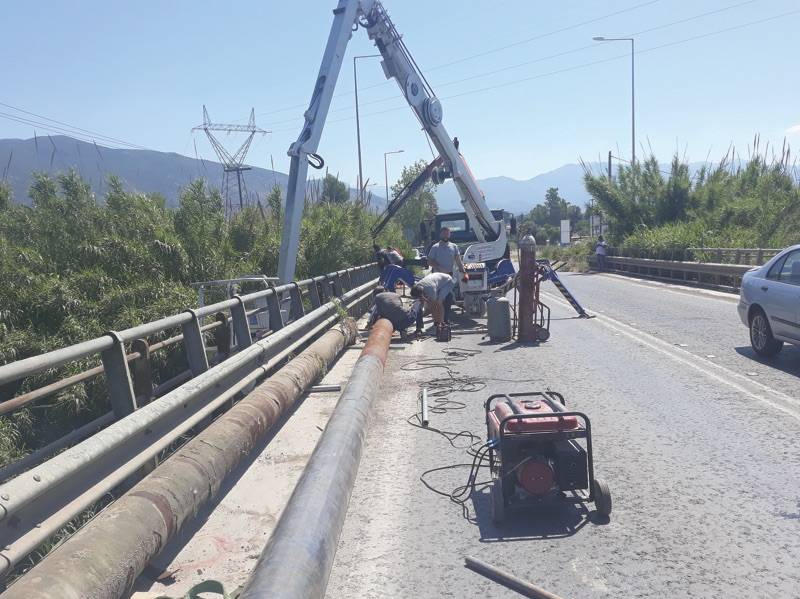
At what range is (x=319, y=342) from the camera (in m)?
10.1

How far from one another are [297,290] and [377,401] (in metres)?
2.65

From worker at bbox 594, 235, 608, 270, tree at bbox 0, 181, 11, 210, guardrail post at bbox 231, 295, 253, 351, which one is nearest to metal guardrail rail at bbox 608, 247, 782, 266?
worker at bbox 594, 235, 608, 270

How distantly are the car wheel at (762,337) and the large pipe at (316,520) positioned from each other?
6097 mm

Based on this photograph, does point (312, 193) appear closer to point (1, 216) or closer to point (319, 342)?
point (1, 216)

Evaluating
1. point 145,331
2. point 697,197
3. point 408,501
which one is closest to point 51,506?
point 145,331

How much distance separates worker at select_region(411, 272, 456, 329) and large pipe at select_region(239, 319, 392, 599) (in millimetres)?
6442

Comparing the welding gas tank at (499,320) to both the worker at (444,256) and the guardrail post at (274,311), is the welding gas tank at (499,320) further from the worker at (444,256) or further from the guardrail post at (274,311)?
the guardrail post at (274,311)

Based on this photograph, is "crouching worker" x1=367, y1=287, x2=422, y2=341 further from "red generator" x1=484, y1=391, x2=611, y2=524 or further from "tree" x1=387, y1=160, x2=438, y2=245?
"tree" x1=387, y1=160, x2=438, y2=245

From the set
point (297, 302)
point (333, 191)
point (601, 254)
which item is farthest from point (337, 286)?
point (601, 254)

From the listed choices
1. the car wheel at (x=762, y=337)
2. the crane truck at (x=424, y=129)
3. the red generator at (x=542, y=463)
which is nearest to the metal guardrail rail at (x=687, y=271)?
the crane truck at (x=424, y=129)

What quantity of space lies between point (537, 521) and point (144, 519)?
2513 mm

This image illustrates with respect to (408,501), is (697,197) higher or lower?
higher

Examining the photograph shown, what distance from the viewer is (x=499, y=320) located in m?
12.7

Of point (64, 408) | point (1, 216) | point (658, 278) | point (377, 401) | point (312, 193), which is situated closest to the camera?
point (64, 408)
